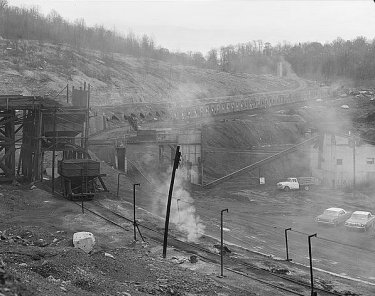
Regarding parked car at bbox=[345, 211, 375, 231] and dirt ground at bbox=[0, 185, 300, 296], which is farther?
parked car at bbox=[345, 211, 375, 231]

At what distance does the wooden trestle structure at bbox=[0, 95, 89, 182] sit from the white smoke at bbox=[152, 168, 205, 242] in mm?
5536

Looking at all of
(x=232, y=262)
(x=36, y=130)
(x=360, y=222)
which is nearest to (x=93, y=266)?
(x=232, y=262)

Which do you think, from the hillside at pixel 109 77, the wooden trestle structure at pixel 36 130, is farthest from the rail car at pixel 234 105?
the wooden trestle structure at pixel 36 130

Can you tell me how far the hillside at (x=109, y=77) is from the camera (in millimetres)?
57531

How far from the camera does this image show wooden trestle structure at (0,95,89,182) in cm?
2639

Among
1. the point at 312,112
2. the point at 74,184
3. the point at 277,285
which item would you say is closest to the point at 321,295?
the point at 277,285

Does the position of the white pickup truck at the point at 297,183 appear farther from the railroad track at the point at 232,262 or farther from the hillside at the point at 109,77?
the hillside at the point at 109,77

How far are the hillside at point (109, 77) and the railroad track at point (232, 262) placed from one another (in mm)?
32705

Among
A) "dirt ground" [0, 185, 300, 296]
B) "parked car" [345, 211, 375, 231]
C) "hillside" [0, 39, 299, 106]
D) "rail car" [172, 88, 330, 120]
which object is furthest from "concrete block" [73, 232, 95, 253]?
"hillside" [0, 39, 299, 106]

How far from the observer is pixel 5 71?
186 ft

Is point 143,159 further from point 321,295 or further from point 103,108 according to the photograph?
point 321,295

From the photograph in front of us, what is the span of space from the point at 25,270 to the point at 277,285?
7642 mm

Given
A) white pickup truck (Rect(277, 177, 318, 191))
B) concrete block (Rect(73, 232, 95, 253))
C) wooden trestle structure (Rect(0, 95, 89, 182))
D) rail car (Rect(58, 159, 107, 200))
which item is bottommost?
white pickup truck (Rect(277, 177, 318, 191))

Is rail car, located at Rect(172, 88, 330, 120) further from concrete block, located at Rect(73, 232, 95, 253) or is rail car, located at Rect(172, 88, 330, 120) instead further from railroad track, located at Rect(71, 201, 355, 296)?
concrete block, located at Rect(73, 232, 95, 253)
